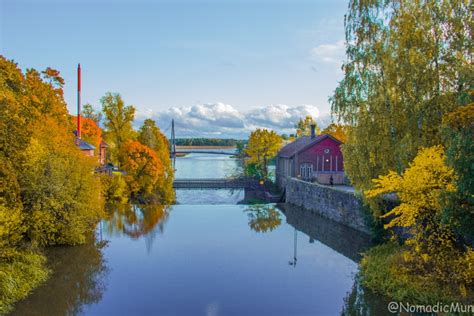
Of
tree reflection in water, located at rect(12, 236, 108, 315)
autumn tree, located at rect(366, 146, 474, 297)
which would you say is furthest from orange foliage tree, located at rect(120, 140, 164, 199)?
autumn tree, located at rect(366, 146, 474, 297)

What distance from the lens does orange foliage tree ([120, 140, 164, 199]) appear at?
35156mm

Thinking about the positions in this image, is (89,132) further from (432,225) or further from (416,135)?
(432,225)

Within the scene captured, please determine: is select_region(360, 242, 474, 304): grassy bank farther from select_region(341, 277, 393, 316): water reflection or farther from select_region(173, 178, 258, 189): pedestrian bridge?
select_region(173, 178, 258, 189): pedestrian bridge

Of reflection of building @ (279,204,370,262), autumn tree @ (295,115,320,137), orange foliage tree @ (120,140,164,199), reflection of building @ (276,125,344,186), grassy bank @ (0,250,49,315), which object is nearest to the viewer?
grassy bank @ (0,250,49,315)

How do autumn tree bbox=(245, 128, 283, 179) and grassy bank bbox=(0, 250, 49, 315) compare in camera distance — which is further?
autumn tree bbox=(245, 128, 283, 179)

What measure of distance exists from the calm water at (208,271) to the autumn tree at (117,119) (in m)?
17.9

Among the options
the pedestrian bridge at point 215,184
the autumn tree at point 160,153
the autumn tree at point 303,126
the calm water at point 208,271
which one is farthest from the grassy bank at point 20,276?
the autumn tree at point 303,126

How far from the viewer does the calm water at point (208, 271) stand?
1304 cm

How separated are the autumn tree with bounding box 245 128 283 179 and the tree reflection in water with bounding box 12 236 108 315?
30.8m

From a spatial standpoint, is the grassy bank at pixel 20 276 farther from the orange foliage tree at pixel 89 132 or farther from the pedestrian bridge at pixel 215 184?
the pedestrian bridge at pixel 215 184

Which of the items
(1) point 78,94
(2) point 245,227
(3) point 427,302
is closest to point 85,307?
(3) point 427,302

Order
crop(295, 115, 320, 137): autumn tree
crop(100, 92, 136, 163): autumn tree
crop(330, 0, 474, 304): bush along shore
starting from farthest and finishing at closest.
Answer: crop(295, 115, 320, 137): autumn tree < crop(100, 92, 136, 163): autumn tree < crop(330, 0, 474, 304): bush along shore

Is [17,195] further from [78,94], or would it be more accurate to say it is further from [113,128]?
[113,128]

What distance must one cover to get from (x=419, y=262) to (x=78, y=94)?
29098 millimetres
